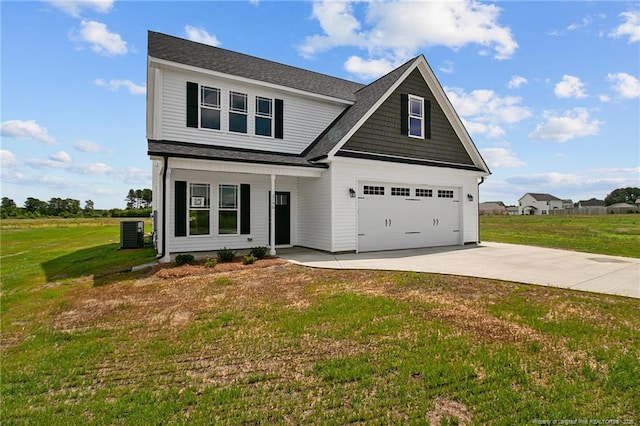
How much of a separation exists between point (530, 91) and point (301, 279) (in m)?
14.4

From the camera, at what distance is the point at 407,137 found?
13.7 meters

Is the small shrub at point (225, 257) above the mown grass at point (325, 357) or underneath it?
above

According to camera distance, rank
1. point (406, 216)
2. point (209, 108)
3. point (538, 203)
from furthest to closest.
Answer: point (538, 203)
point (406, 216)
point (209, 108)

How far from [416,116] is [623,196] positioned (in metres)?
124

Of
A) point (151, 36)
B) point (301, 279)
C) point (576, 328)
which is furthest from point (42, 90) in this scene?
point (576, 328)

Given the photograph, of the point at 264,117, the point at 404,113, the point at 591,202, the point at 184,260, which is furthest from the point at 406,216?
the point at 591,202

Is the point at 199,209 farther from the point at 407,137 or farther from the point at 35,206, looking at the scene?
the point at 35,206

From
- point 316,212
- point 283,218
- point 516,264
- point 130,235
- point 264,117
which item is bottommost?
point 516,264

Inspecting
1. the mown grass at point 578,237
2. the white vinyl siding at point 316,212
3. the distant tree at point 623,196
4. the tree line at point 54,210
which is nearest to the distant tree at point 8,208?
the tree line at point 54,210

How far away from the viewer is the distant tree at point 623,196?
9828 cm

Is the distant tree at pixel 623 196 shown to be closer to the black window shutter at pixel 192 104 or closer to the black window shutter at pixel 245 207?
the black window shutter at pixel 245 207

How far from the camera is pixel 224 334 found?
446 cm

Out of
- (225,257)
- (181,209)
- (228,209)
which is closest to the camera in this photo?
(225,257)

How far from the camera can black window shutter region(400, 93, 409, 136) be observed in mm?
13539
